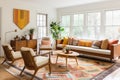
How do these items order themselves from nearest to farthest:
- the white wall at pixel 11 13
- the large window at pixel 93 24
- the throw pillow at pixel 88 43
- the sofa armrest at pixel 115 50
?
the sofa armrest at pixel 115 50 → the white wall at pixel 11 13 → the throw pillow at pixel 88 43 → the large window at pixel 93 24

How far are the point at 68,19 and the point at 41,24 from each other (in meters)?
1.64

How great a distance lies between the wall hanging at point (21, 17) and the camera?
5968mm

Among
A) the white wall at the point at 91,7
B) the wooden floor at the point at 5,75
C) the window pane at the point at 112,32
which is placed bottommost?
the wooden floor at the point at 5,75

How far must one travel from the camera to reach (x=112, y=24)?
5.99 meters

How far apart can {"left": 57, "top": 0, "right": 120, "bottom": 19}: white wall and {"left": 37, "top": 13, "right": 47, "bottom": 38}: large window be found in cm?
108

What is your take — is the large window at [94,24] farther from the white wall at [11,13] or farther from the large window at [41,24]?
the white wall at [11,13]

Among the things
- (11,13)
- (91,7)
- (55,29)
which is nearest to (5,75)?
(11,13)

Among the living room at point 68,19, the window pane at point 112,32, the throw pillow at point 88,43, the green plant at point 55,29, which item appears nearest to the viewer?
the living room at point 68,19

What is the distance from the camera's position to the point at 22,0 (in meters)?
5.94

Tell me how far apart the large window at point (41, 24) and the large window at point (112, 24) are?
339 cm

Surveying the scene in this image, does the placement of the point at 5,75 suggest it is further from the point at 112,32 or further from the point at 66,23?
the point at 66,23

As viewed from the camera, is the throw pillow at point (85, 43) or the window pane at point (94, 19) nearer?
the throw pillow at point (85, 43)

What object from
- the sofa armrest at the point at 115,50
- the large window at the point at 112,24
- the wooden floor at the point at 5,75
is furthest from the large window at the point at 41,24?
the sofa armrest at the point at 115,50

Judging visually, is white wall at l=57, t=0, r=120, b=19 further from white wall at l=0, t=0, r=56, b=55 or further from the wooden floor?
the wooden floor
